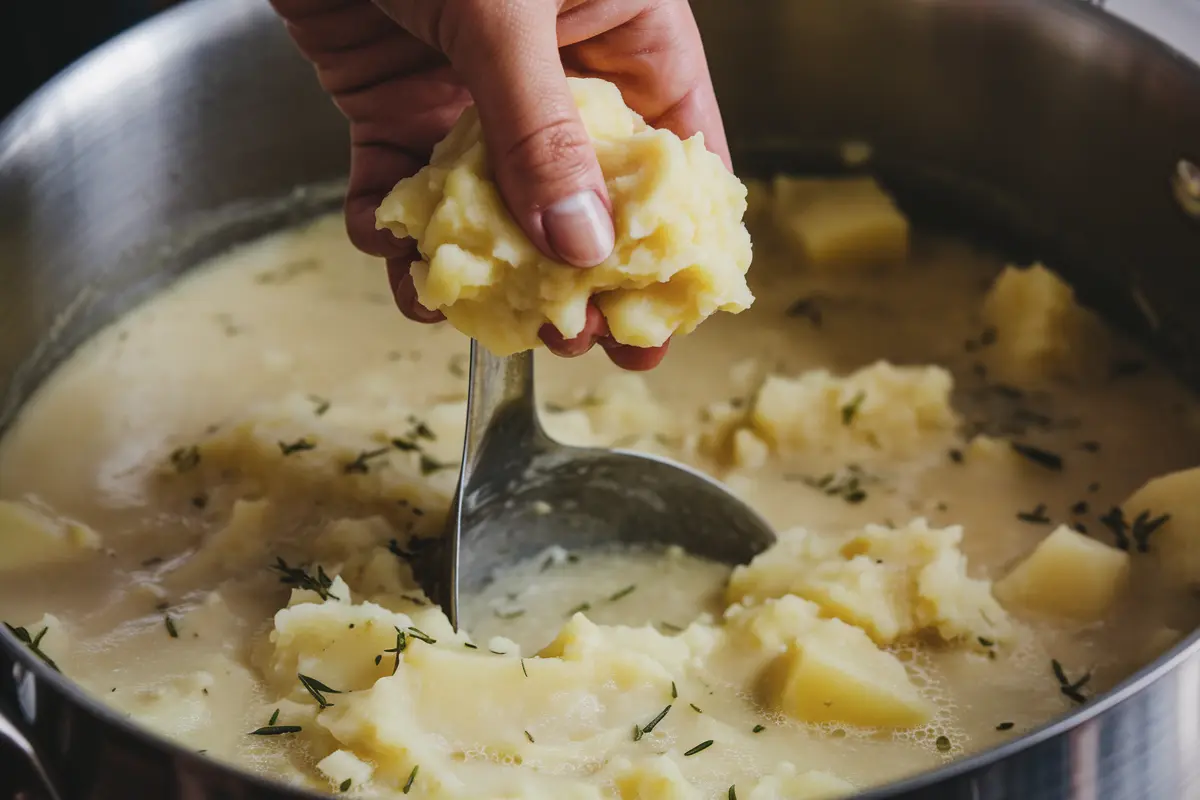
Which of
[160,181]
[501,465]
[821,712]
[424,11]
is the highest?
[424,11]

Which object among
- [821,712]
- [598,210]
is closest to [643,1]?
[598,210]

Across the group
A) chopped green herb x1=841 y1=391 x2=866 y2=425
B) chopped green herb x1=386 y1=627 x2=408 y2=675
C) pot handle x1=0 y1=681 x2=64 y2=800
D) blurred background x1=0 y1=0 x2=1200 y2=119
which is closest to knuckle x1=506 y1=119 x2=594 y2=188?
chopped green herb x1=386 y1=627 x2=408 y2=675

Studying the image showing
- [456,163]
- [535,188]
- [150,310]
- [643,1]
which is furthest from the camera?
[150,310]

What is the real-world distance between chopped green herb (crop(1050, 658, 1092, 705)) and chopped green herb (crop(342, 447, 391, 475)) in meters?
1.16

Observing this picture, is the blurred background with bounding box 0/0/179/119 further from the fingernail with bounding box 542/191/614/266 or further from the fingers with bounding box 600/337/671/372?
the fingernail with bounding box 542/191/614/266

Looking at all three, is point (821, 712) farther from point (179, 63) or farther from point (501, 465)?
point (179, 63)

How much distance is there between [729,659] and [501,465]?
1.59ft

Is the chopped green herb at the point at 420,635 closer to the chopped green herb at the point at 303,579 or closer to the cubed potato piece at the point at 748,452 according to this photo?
the chopped green herb at the point at 303,579

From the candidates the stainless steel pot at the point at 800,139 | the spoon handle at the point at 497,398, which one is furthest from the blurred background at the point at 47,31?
the spoon handle at the point at 497,398

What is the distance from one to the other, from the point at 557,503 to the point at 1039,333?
3.30 ft

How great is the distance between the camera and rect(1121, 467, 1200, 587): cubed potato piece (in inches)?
87.9

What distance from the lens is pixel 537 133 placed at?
1668 mm

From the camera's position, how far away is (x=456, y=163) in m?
1.79

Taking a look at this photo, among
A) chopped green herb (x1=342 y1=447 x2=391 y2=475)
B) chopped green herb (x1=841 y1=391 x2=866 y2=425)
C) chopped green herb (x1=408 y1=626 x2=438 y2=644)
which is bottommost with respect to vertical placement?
chopped green herb (x1=841 y1=391 x2=866 y2=425)
